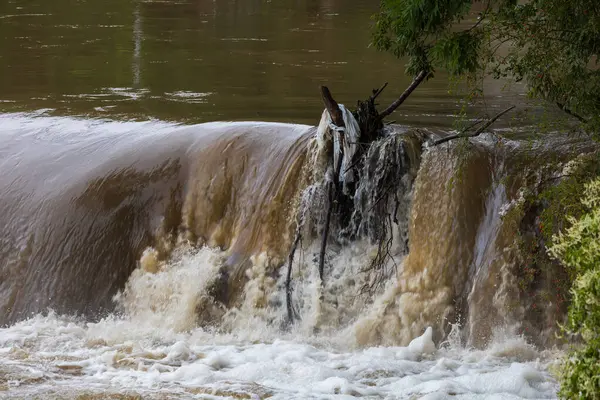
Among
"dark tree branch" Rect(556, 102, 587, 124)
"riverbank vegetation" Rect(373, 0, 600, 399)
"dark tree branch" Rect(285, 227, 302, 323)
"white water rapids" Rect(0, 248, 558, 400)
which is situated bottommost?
"white water rapids" Rect(0, 248, 558, 400)

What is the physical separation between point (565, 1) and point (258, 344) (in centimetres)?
316

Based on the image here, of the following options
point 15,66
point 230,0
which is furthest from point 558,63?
point 230,0

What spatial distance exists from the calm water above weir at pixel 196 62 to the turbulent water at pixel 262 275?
6.57ft

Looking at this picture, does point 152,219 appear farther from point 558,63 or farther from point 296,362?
point 558,63

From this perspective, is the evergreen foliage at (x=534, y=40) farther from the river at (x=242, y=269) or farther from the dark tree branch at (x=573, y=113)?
the river at (x=242, y=269)

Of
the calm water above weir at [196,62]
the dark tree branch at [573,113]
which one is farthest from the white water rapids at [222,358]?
the calm water above weir at [196,62]

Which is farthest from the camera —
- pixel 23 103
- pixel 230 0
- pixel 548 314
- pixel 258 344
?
pixel 230 0

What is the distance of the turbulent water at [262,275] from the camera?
6.50 meters

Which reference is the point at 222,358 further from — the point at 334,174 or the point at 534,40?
the point at 534,40

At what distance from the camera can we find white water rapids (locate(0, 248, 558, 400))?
Result: 621 centimetres

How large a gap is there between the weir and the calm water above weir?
74.9 inches

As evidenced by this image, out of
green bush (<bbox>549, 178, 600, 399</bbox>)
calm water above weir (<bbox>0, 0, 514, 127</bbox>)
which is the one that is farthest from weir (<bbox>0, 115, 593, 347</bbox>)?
green bush (<bbox>549, 178, 600, 399</bbox>)

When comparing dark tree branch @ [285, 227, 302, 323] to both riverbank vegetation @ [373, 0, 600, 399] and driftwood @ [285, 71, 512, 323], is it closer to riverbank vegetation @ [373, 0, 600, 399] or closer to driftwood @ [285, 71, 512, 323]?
driftwood @ [285, 71, 512, 323]

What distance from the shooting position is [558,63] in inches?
245
